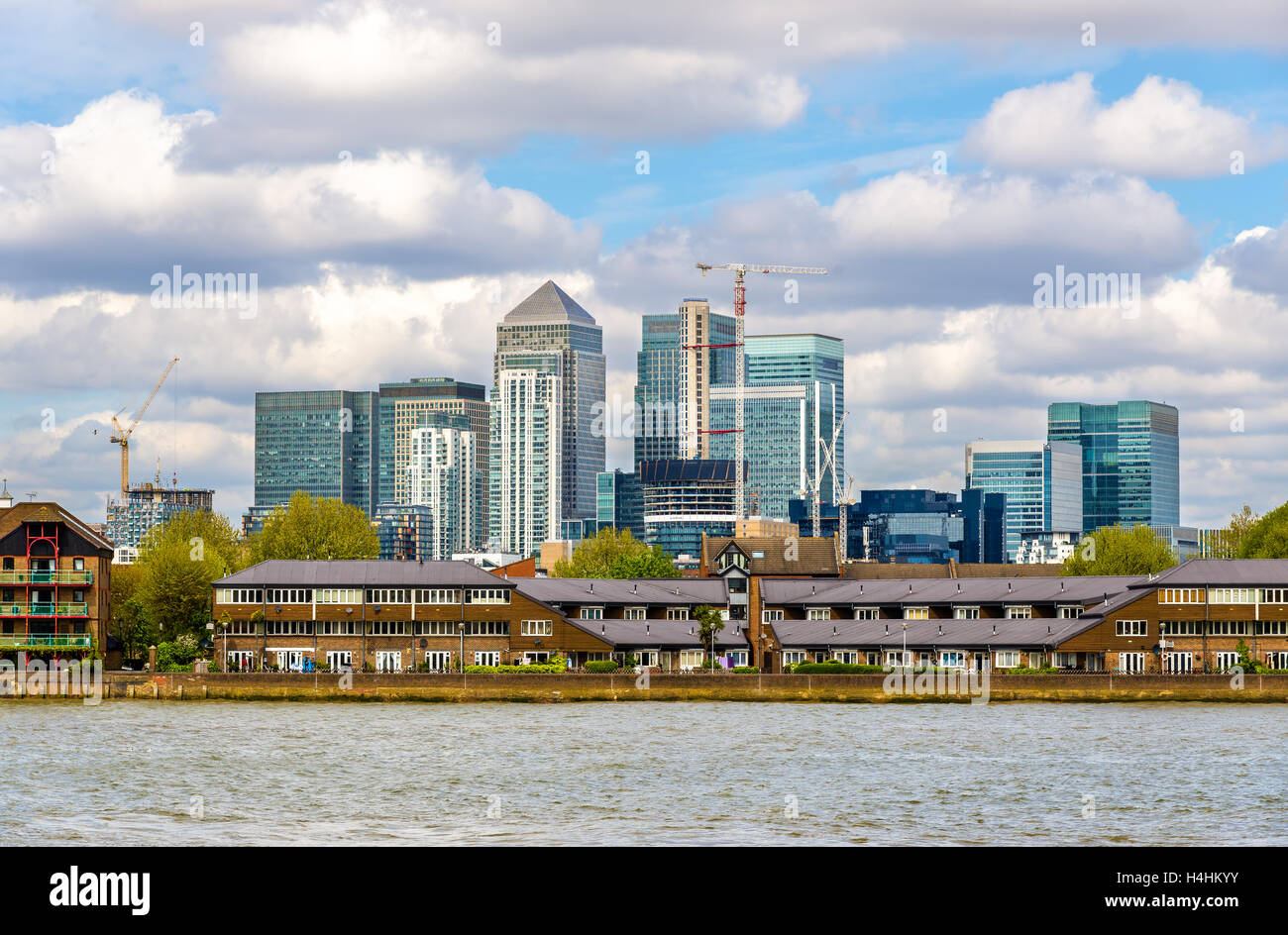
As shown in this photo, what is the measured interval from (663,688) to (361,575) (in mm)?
27258

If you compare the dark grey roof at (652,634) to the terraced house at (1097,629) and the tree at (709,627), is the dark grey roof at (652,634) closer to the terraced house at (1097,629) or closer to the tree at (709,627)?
the tree at (709,627)

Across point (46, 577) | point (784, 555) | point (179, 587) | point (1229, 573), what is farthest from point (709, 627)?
point (46, 577)

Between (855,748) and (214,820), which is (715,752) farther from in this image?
(214,820)

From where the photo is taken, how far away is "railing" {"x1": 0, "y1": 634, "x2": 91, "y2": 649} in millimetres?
124062

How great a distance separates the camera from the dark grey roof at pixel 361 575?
125m

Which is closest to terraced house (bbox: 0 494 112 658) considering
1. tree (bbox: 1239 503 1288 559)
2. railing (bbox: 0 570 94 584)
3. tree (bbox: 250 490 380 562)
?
railing (bbox: 0 570 94 584)

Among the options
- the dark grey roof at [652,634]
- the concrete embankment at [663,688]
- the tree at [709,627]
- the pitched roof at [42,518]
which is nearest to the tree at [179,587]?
the pitched roof at [42,518]

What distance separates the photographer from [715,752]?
2965 inches

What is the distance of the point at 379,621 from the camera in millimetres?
124688

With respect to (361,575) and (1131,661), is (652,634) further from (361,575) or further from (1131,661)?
(1131,661)

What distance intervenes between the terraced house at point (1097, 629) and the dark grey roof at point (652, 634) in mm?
4082
